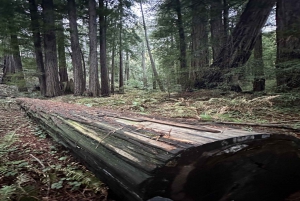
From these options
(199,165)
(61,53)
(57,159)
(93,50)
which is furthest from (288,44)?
(61,53)

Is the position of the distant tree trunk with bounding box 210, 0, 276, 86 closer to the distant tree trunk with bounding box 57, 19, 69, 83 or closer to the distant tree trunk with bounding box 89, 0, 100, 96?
the distant tree trunk with bounding box 89, 0, 100, 96

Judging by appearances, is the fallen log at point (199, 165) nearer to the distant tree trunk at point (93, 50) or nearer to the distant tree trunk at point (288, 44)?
the distant tree trunk at point (288, 44)

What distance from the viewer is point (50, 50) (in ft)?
41.3

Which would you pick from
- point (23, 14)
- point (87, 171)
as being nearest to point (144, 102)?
point (87, 171)

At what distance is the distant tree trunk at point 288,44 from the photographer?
446cm

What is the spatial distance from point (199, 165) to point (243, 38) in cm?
731

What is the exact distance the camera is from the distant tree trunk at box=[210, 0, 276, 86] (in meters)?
7.25

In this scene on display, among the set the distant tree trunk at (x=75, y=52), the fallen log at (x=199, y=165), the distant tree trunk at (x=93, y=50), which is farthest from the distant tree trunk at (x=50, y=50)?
the fallen log at (x=199, y=165)

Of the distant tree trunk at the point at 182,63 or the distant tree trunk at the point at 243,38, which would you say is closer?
the distant tree trunk at the point at 243,38

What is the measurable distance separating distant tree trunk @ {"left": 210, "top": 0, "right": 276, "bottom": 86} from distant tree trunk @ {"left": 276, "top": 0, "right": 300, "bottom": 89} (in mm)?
1263

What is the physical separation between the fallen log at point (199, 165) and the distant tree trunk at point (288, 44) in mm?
3256

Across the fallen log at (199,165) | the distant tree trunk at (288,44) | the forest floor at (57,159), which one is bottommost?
the forest floor at (57,159)

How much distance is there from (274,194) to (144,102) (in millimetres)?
6223

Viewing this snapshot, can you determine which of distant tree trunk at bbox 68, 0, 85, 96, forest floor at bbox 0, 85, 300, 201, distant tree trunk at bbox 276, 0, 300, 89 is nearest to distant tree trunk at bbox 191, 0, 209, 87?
distant tree trunk at bbox 276, 0, 300, 89
